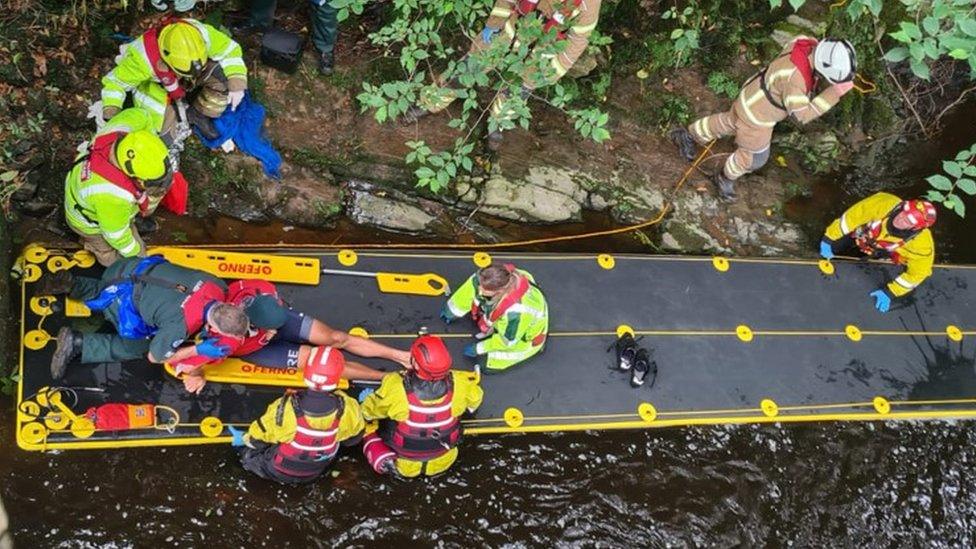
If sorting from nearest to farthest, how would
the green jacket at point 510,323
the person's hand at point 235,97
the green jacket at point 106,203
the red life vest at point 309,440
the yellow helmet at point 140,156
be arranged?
1. the red life vest at point 309,440
2. the yellow helmet at point 140,156
3. the green jacket at point 106,203
4. the green jacket at point 510,323
5. the person's hand at point 235,97

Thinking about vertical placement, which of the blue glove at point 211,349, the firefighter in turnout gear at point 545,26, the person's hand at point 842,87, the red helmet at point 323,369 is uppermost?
the person's hand at point 842,87

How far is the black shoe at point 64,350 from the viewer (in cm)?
484

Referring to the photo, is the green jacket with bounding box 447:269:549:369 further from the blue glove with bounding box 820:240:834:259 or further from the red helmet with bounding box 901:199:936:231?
the red helmet with bounding box 901:199:936:231

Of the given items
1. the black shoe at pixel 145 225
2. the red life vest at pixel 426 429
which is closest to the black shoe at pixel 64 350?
the black shoe at pixel 145 225

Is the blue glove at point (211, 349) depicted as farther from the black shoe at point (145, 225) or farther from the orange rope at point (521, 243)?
the black shoe at point (145, 225)

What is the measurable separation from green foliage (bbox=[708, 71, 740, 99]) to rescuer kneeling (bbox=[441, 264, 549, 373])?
10.8ft

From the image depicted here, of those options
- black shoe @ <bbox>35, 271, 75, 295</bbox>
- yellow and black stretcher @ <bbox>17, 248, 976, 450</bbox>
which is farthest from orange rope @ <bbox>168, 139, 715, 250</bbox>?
black shoe @ <bbox>35, 271, 75, 295</bbox>

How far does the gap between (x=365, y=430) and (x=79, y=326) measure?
2064mm

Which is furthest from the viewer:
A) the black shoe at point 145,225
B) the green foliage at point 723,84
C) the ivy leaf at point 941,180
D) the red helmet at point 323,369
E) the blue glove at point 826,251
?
the green foliage at point 723,84

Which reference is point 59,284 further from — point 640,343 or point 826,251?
point 826,251

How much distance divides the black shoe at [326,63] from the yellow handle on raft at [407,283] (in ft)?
5.92

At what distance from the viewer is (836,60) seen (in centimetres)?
575

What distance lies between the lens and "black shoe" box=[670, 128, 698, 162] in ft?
23.9

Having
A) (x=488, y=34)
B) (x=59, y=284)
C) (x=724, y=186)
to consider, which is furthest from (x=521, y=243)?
(x=59, y=284)
